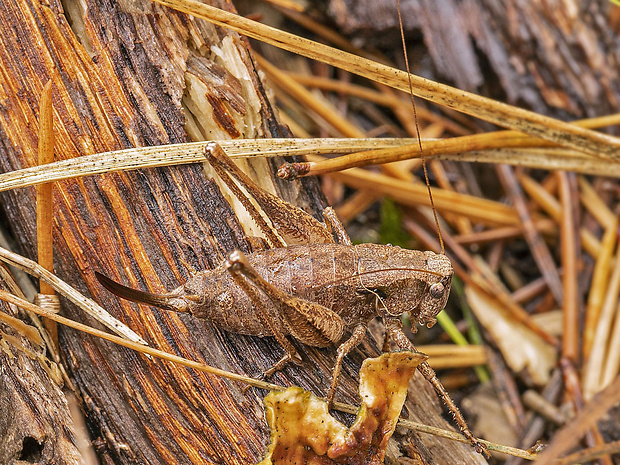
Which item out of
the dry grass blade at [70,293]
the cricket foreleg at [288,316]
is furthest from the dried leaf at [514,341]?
the dry grass blade at [70,293]

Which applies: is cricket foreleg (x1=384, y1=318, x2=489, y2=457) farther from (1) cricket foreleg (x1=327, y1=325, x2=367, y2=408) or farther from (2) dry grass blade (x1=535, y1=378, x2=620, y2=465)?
(2) dry grass blade (x1=535, y1=378, x2=620, y2=465)

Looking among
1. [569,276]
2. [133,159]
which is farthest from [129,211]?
[569,276]

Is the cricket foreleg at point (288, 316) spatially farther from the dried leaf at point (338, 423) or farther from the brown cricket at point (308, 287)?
the dried leaf at point (338, 423)

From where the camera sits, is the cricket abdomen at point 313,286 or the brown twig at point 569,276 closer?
the cricket abdomen at point 313,286

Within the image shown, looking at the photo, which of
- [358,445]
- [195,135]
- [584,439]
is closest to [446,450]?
[358,445]

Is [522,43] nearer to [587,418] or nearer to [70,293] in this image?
[587,418]

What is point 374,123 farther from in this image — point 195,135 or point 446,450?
point 446,450

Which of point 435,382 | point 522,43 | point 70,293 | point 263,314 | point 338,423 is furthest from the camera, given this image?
point 522,43
